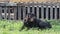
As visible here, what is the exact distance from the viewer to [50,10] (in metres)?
12.9

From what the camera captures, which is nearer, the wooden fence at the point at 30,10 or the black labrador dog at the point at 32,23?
the black labrador dog at the point at 32,23

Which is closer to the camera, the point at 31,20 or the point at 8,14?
the point at 31,20

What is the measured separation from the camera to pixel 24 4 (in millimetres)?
12625

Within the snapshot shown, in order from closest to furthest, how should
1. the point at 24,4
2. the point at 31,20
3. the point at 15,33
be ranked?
the point at 15,33 → the point at 31,20 → the point at 24,4

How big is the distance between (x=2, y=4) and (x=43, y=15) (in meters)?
2.30

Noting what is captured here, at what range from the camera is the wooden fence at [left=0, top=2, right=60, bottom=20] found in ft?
41.5

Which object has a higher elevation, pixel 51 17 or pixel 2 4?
pixel 2 4

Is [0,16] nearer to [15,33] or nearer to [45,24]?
[45,24]

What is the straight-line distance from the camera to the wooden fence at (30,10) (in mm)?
12641

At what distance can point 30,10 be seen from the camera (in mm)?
12789

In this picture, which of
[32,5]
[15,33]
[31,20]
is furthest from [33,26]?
[32,5]

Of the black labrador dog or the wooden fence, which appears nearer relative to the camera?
the black labrador dog

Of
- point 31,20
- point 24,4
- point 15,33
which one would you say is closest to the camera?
point 15,33

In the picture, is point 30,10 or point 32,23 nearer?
point 32,23
